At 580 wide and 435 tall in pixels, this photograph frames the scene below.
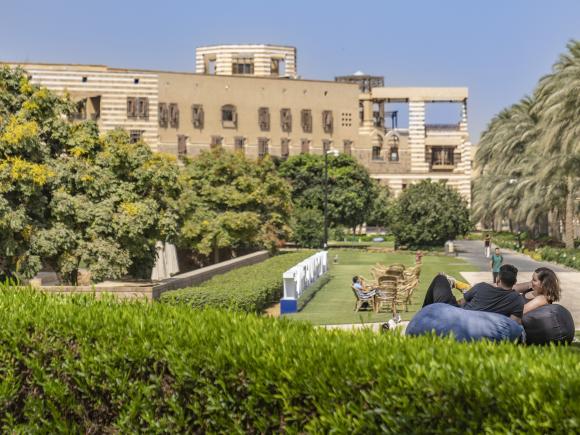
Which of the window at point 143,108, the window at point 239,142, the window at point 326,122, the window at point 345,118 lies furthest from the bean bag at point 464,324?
the window at point 345,118

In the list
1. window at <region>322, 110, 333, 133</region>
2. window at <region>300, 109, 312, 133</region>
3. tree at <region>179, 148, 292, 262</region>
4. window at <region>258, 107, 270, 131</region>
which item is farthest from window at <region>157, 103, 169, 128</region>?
tree at <region>179, 148, 292, 262</region>

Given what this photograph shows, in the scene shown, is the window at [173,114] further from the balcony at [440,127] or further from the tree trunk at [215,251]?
the tree trunk at [215,251]

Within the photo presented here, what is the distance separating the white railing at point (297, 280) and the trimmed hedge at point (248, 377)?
1510 centimetres

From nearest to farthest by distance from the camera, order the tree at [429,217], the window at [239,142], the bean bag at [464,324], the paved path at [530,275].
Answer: the bean bag at [464,324] < the paved path at [530,275] < the tree at [429,217] < the window at [239,142]

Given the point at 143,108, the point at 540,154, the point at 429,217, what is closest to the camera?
the point at 540,154

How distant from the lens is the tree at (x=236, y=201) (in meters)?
44.0

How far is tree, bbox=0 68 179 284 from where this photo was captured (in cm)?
2367

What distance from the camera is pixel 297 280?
27.1 meters

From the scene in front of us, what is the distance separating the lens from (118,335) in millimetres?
8750

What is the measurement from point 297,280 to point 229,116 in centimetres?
6700

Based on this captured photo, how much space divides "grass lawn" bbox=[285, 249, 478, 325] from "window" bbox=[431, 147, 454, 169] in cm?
4974

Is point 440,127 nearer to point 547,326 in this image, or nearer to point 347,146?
point 347,146

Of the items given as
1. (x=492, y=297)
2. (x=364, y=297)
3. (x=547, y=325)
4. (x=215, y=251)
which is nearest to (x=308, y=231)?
(x=215, y=251)

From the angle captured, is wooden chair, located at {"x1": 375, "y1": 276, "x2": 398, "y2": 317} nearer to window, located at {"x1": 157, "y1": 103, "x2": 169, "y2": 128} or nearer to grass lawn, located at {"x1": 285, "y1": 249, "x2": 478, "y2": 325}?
grass lawn, located at {"x1": 285, "y1": 249, "x2": 478, "y2": 325}
